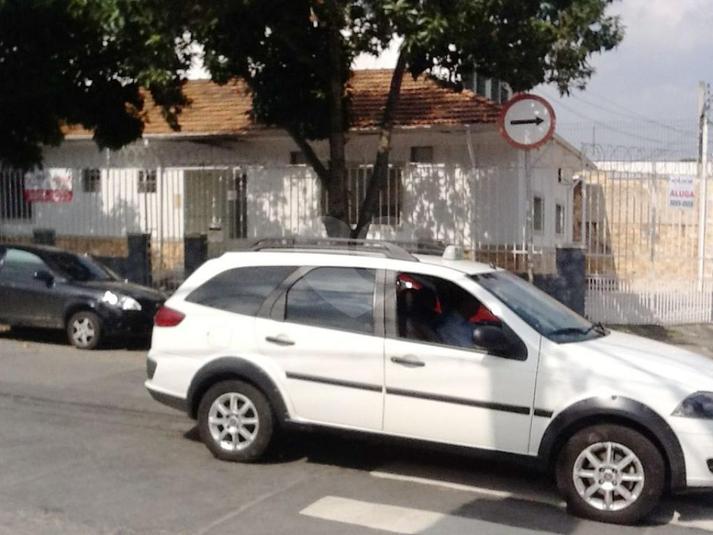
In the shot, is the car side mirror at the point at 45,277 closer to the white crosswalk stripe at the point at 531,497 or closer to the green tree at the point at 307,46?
the green tree at the point at 307,46

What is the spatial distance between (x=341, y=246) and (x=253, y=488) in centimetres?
206

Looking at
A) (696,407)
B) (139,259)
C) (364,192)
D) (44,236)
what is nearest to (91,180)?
(44,236)

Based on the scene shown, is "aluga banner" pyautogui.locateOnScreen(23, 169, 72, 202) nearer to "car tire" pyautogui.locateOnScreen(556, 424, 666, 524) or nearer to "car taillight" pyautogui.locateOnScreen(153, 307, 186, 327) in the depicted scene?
"car taillight" pyautogui.locateOnScreen(153, 307, 186, 327)

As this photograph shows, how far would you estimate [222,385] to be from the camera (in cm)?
762

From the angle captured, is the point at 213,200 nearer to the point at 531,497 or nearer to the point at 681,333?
the point at 681,333

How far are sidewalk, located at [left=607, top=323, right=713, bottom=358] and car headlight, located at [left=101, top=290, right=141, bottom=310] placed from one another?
6.74 metres

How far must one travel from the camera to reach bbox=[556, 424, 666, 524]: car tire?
6.40m

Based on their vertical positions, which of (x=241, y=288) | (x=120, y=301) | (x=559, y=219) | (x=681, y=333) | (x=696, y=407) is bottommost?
(x=681, y=333)

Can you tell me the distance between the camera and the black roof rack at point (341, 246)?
7.54 m

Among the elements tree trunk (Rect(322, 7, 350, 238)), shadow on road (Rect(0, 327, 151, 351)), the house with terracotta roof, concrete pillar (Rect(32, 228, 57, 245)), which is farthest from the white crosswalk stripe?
concrete pillar (Rect(32, 228, 57, 245))

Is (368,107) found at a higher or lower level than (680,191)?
higher

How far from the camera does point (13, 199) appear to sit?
18438 mm

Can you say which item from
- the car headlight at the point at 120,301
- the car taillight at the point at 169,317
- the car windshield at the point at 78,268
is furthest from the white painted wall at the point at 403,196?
the car taillight at the point at 169,317

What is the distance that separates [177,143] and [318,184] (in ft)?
19.1
